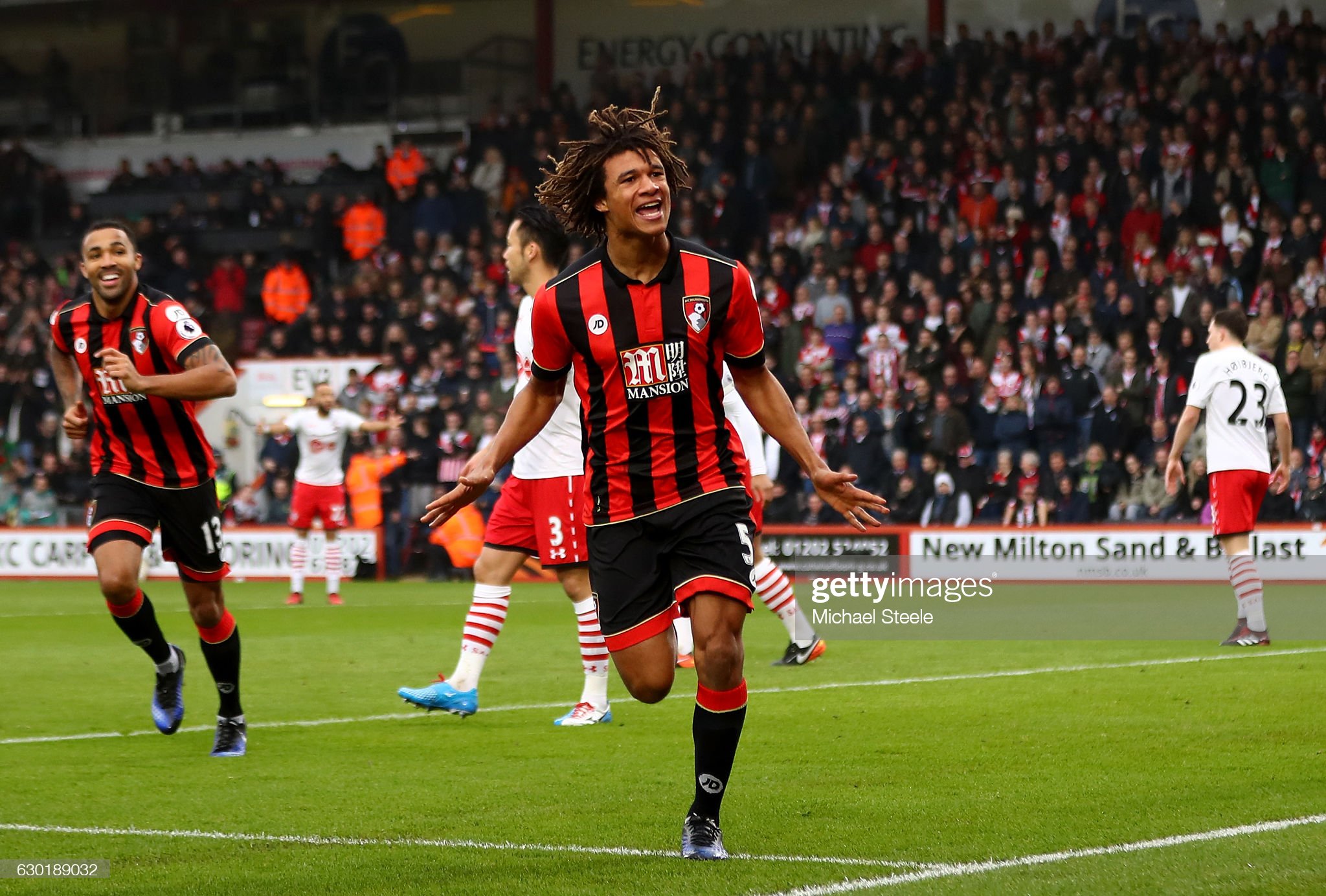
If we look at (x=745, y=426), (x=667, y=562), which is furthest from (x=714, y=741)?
(x=745, y=426)

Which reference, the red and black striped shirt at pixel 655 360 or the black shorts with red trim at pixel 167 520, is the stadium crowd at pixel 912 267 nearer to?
the black shorts with red trim at pixel 167 520

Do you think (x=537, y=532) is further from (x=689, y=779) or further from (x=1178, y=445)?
(x=1178, y=445)

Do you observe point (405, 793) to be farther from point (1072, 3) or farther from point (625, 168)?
point (1072, 3)

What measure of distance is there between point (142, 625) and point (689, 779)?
9.27ft

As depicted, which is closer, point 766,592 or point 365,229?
point 766,592

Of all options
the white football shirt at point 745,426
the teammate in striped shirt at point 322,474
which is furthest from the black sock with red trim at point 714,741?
the teammate in striped shirt at point 322,474

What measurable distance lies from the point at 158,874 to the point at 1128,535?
15.5 metres

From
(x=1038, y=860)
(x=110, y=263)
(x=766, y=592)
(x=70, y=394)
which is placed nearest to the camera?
(x=1038, y=860)

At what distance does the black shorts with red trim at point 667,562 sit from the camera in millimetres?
5797

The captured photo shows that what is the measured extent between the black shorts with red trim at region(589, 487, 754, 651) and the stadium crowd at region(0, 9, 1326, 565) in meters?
14.0

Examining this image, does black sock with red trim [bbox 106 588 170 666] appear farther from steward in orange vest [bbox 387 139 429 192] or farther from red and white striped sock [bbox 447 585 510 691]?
steward in orange vest [bbox 387 139 429 192]

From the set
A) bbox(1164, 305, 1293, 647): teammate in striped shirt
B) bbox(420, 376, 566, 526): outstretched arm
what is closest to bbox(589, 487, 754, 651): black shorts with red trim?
bbox(420, 376, 566, 526): outstretched arm

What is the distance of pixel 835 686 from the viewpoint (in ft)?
34.5

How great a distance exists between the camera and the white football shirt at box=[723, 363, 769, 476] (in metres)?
10.9
